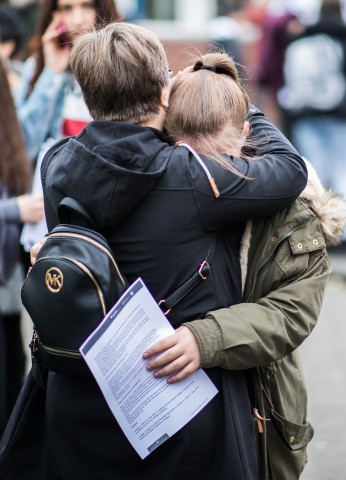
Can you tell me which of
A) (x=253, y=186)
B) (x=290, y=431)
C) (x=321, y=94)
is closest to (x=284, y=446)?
(x=290, y=431)

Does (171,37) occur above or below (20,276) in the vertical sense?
below

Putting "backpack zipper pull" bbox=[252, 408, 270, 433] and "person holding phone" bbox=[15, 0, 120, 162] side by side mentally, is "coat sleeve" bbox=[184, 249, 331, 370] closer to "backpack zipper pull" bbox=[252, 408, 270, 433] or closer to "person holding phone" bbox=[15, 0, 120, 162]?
"backpack zipper pull" bbox=[252, 408, 270, 433]

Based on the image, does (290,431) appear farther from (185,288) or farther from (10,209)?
(10,209)

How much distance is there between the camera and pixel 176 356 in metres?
2.42

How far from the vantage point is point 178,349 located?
7.94 feet

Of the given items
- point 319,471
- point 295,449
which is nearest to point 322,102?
point 319,471

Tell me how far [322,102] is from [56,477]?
658 cm

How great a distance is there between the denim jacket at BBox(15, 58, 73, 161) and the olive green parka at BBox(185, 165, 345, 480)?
5.66 feet

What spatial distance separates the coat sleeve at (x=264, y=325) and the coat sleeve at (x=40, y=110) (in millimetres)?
1880

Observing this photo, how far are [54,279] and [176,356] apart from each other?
0.37 m

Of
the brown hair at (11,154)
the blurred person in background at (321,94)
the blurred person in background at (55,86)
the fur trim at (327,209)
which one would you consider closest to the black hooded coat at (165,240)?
the fur trim at (327,209)

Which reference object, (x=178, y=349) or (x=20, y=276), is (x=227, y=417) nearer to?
(x=178, y=349)

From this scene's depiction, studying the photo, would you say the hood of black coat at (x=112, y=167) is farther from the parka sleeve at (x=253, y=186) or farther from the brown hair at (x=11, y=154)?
the brown hair at (x=11, y=154)

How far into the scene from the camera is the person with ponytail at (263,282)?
2.48 metres
